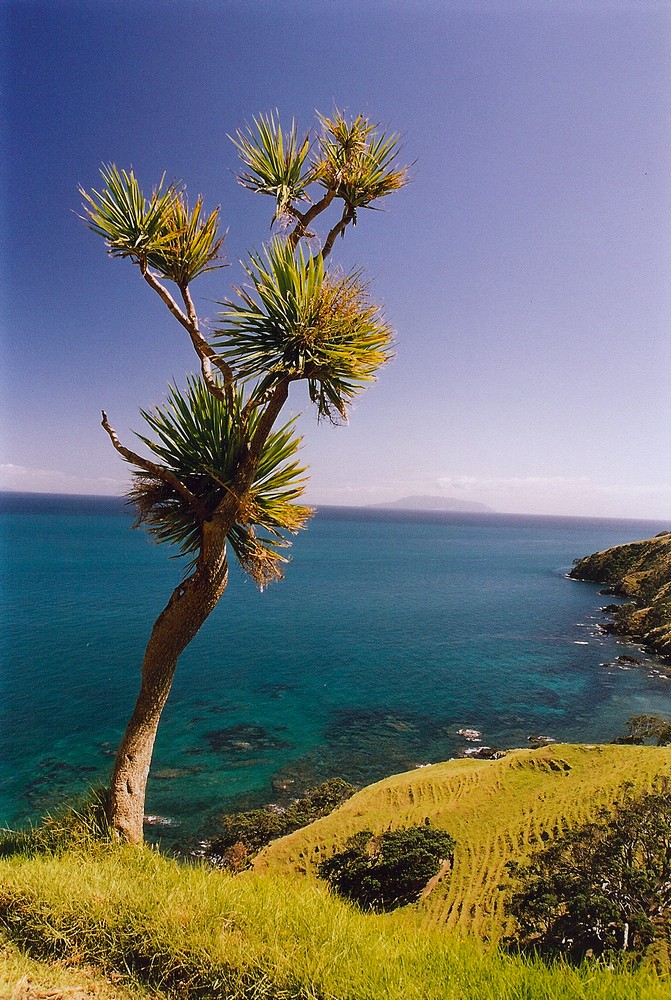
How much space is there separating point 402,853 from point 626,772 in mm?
6639

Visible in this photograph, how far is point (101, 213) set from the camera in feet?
15.9

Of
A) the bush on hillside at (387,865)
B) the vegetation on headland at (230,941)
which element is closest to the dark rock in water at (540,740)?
the bush on hillside at (387,865)

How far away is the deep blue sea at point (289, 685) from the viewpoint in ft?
63.9

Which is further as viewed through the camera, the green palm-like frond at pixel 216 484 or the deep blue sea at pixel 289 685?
the deep blue sea at pixel 289 685

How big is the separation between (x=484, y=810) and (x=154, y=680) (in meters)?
11.9

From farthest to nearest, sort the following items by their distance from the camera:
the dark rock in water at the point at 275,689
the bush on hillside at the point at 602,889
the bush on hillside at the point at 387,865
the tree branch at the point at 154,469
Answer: the dark rock in water at the point at 275,689 → the bush on hillside at the point at 387,865 → the bush on hillside at the point at 602,889 → the tree branch at the point at 154,469

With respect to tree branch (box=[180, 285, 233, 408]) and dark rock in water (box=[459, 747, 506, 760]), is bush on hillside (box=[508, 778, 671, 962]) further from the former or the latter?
dark rock in water (box=[459, 747, 506, 760])

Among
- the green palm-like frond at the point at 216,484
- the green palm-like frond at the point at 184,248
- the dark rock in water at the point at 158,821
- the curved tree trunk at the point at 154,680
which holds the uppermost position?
the green palm-like frond at the point at 184,248

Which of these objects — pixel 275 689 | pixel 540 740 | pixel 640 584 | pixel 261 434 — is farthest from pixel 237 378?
pixel 640 584

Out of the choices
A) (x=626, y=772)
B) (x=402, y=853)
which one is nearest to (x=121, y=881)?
(x=402, y=853)

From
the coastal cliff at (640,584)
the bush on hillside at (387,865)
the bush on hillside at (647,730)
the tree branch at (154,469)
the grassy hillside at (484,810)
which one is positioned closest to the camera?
the tree branch at (154,469)

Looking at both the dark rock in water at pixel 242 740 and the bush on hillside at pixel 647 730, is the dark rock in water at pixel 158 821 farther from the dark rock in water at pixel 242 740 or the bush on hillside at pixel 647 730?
the bush on hillside at pixel 647 730

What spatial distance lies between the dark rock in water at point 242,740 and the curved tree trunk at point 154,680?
17.9 metres

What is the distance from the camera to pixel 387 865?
1114 cm
